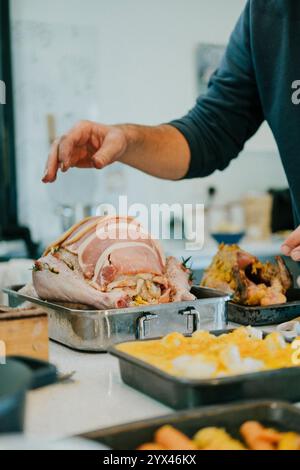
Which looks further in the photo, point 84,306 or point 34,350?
point 84,306

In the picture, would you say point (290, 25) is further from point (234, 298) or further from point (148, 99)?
point (148, 99)

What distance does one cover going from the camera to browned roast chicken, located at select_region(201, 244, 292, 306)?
63.2 inches

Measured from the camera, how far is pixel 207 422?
0.83 m

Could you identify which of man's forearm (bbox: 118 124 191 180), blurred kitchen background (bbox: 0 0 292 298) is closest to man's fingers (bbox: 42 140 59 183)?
man's forearm (bbox: 118 124 191 180)

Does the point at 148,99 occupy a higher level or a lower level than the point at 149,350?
higher

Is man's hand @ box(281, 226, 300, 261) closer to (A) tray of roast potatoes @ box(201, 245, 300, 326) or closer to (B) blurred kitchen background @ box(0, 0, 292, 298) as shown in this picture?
(A) tray of roast potatoes @ box(201, 245, 300, 326)

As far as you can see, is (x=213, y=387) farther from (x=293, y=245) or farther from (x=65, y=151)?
(x=65, y=151)

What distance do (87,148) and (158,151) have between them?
358mm

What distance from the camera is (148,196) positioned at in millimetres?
4715

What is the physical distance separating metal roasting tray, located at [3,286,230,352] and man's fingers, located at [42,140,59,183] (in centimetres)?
34

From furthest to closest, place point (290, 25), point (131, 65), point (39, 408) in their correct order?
point (131, 65) < point (290, 25) < point (39, 408)
